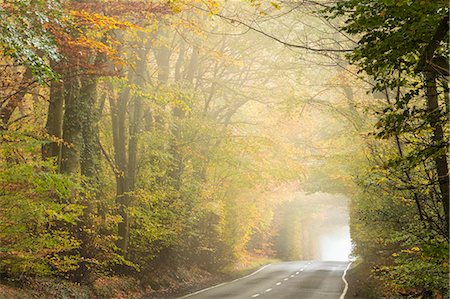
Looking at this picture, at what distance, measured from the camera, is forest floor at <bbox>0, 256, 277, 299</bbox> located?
11.4 metres

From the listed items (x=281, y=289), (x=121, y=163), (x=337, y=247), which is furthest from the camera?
(x=337, y=247)

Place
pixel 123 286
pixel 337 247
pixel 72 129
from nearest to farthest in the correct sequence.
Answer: pixel 72 129 < pixel 123 286 < pixel 337 247

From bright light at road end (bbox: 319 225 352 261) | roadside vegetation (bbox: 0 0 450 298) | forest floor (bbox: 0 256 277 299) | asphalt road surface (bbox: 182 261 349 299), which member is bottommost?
bright light at road end (bbox: 319 225 352 261)

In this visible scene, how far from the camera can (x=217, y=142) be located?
2305 cm

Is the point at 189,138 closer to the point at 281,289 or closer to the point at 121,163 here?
the point at 121,163

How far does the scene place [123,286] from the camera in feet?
51.3

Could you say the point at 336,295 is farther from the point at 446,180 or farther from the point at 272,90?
the point at 446,180

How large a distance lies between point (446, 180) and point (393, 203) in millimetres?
6440

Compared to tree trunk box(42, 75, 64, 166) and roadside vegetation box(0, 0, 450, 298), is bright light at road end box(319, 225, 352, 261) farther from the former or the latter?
tree trunk box(42, 75, 64, 166)

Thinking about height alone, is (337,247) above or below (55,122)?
below

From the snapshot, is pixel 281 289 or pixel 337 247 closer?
pixel 281 289

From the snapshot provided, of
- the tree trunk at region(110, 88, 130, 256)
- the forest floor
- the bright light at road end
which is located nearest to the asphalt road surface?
the forest floor

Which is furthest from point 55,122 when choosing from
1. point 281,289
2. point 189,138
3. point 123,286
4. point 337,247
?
point 337,247

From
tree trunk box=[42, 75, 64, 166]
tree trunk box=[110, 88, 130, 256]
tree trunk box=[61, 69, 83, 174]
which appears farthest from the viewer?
tree trunk box=[110, 88, 130, 256]
